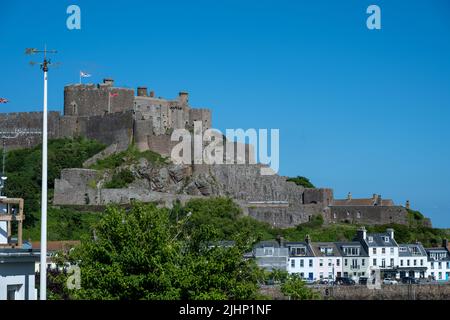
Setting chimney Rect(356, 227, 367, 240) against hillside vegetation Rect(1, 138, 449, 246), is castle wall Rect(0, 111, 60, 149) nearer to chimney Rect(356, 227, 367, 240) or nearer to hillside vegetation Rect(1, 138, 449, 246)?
hillside vegetation Rect(1, 138, 449, 246)

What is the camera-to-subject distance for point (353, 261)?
73750 millimetres

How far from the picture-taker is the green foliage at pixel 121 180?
79000 millimetres

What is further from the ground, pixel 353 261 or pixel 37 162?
pixel 37 162

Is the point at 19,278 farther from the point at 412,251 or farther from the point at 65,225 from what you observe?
the point at 412,251

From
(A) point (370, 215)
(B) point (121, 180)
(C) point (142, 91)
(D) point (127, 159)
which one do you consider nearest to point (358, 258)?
(A) point (370, 215)

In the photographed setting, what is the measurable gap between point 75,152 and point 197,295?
63.3 meters

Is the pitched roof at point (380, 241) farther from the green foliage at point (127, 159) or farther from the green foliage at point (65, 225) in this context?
the green foliage at point (65, 225)

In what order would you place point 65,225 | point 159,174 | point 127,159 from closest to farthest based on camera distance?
point 65,225 → point 159,174 → point 127,159

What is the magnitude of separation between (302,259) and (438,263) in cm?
1172

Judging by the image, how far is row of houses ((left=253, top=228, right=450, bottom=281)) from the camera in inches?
2761

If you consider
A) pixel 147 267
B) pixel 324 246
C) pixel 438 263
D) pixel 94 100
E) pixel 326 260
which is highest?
pixel 94 100

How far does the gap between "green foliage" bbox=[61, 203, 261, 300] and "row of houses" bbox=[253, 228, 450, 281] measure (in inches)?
1595

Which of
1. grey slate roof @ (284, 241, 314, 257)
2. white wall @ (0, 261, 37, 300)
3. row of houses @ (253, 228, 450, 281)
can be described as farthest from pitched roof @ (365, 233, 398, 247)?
white wall @ (0, 261, 37, 300)
